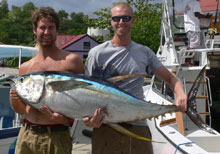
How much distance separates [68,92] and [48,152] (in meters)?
0.66

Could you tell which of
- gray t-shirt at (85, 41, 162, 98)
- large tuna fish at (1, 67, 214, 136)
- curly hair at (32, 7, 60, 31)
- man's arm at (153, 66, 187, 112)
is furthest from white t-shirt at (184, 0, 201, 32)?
curly hair at (32, 7, 60, 31)

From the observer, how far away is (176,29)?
6094 mm

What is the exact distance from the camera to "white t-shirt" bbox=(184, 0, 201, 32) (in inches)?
193

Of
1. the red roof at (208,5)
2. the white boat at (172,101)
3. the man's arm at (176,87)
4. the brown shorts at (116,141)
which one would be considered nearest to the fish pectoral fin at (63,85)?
the brown shorts at (116,141)

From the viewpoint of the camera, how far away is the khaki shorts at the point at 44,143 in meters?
2.06

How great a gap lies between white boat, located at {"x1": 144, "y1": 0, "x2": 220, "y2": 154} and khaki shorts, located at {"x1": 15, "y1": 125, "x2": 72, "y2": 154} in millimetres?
1411

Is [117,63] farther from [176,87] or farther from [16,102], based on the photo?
[16,102]

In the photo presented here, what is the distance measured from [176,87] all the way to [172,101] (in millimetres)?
2646

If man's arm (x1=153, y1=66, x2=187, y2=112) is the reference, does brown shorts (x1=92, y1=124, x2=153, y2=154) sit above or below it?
below

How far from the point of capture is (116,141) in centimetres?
216

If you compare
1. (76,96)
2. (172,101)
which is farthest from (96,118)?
(172,101)

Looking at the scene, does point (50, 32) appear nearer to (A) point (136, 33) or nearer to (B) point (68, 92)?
(B) point (68, 92)

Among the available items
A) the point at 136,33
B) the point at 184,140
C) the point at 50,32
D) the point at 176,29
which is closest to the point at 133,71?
the point at 50,32

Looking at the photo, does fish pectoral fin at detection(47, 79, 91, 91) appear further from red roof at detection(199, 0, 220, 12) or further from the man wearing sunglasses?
red roof at detection(199, 0, 220, 12)
